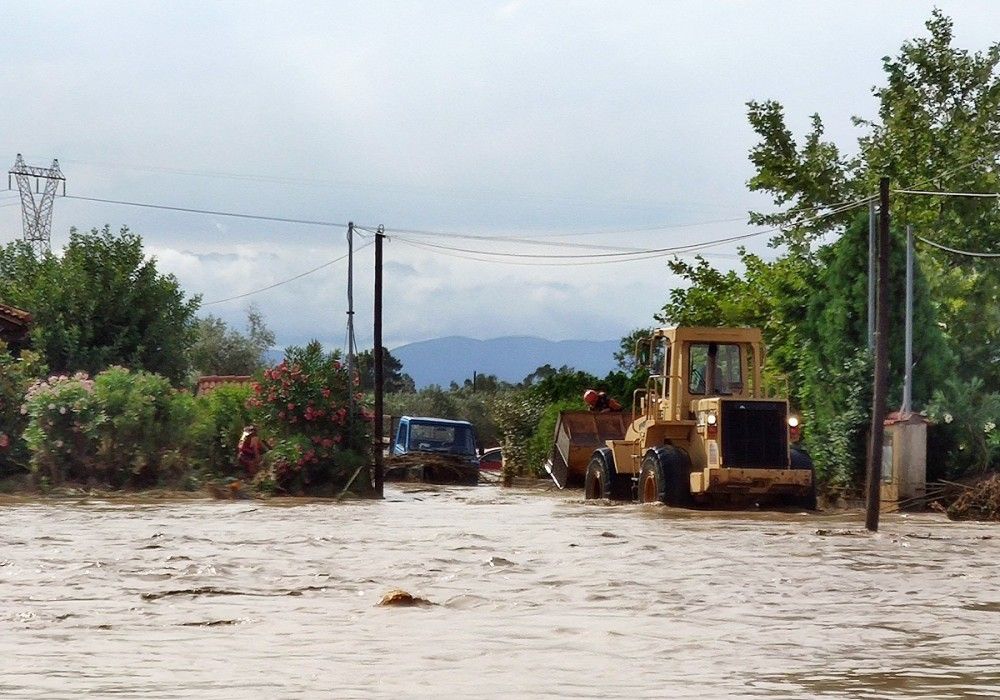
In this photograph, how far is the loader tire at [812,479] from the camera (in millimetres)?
23906

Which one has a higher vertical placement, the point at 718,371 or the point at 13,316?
the point at 13,316

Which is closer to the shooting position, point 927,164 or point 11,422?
point 11,422

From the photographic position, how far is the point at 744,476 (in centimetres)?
2333

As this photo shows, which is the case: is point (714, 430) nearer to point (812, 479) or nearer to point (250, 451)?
point (812, 479)

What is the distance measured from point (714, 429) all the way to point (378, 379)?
10.5 metres

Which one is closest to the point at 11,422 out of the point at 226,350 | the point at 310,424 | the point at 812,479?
the point at 310,424

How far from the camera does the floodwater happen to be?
27.1 ft

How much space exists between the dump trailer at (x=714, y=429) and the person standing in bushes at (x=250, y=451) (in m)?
8.33

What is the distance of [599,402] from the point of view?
33.5 m

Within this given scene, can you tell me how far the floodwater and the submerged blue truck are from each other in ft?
67.0

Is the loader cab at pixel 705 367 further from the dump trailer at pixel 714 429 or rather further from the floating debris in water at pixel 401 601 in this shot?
the floating debris in water at pixel 401 601

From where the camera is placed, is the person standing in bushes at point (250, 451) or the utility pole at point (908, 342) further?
the person standing in bushes at point (250, 451)

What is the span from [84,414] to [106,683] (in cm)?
2121

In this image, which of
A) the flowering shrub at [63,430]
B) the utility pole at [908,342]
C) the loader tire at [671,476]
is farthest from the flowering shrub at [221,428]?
the utility pole at [908,342]
